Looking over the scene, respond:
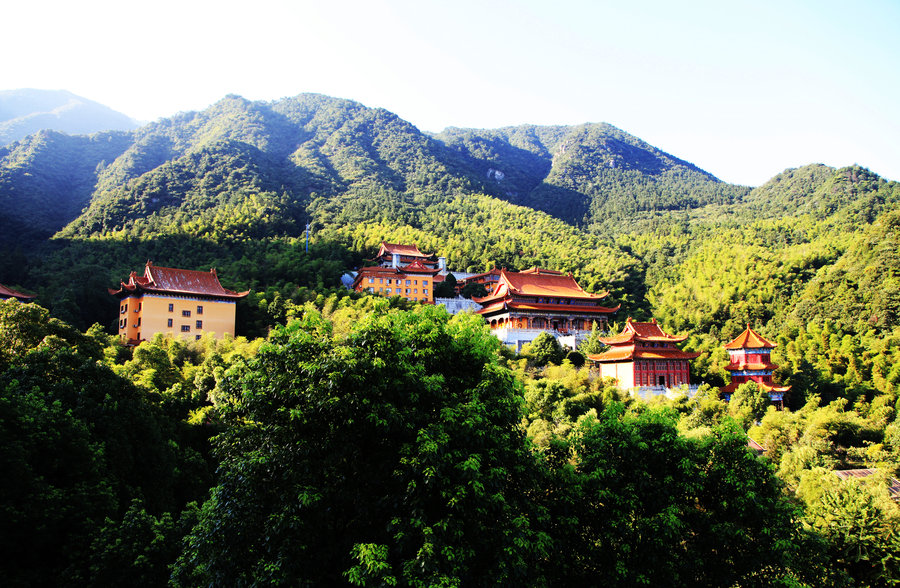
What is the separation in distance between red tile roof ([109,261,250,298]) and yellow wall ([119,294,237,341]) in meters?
0.44

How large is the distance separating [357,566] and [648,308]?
43.2m

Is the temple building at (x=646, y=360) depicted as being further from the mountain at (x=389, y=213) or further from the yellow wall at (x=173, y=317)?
the yellow wall at (x=173, y=317)

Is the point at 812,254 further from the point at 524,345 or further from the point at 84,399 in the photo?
the point at 84,399

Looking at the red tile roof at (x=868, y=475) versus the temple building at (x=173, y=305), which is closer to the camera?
the red tile roof at (x=868, y=475)

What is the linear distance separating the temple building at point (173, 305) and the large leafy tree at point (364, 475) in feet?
76.5

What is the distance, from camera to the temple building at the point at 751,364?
2841cm

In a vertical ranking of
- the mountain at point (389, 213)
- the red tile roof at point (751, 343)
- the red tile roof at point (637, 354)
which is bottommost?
the red tile roof at point (637, 354)

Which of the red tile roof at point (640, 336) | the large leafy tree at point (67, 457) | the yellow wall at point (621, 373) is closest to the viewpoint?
the large leafy tree at point (67, 457)

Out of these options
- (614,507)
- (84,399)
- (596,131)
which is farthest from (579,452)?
(596,131)

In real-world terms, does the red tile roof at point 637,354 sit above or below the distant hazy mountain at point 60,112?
below

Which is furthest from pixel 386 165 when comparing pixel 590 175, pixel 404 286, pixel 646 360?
pixel 646 360

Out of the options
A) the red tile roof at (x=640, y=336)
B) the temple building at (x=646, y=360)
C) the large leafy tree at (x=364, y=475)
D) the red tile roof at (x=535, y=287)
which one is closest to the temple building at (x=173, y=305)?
the red tile roof at (x=535, y=287)

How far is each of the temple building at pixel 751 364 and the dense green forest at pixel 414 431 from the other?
806 millimetres

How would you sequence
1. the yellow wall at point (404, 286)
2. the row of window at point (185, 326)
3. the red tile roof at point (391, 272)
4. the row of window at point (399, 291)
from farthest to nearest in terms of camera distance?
1. the red tile roof at point (391, 272)
2. the yellow wall at point (404, 286)
3. the row of window at point (399, 291)
4. the row of window at point (185, 326)
